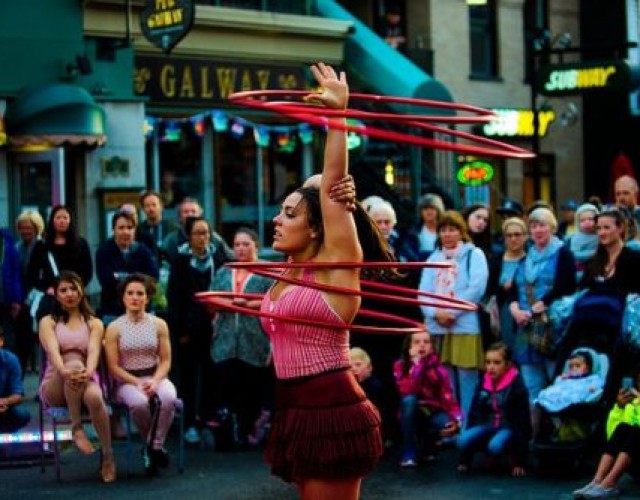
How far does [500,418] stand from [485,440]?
0.64 feet

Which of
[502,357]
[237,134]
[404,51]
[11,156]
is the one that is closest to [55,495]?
[502,357]

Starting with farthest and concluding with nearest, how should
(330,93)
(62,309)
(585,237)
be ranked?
1. (585,237)
2. (62,309)
3. (330,93)

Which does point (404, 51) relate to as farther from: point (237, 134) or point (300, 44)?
point (237, 134)

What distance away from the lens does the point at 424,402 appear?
36.5 ft

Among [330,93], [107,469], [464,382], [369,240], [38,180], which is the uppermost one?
[38,180]

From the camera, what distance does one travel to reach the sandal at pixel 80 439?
413 inches

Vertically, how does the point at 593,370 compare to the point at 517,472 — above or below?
above

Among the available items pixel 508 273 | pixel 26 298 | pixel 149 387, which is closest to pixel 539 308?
pixel 508 273

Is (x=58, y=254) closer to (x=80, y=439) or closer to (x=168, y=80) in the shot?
(x=80, y=439)

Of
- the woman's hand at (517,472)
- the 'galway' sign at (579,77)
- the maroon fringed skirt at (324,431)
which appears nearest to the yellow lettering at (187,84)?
the 'galway' sign at (579,77)

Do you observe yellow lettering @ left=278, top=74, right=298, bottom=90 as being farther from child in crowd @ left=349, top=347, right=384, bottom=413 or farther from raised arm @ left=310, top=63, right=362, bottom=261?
raised arm @ left=310, top=63, right=362, bottom=261

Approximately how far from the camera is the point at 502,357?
422 inches

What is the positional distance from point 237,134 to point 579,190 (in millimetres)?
11244

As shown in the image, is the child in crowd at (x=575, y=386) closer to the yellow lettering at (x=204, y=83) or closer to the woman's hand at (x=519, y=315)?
the woman's hand at (x=519, y=315)
